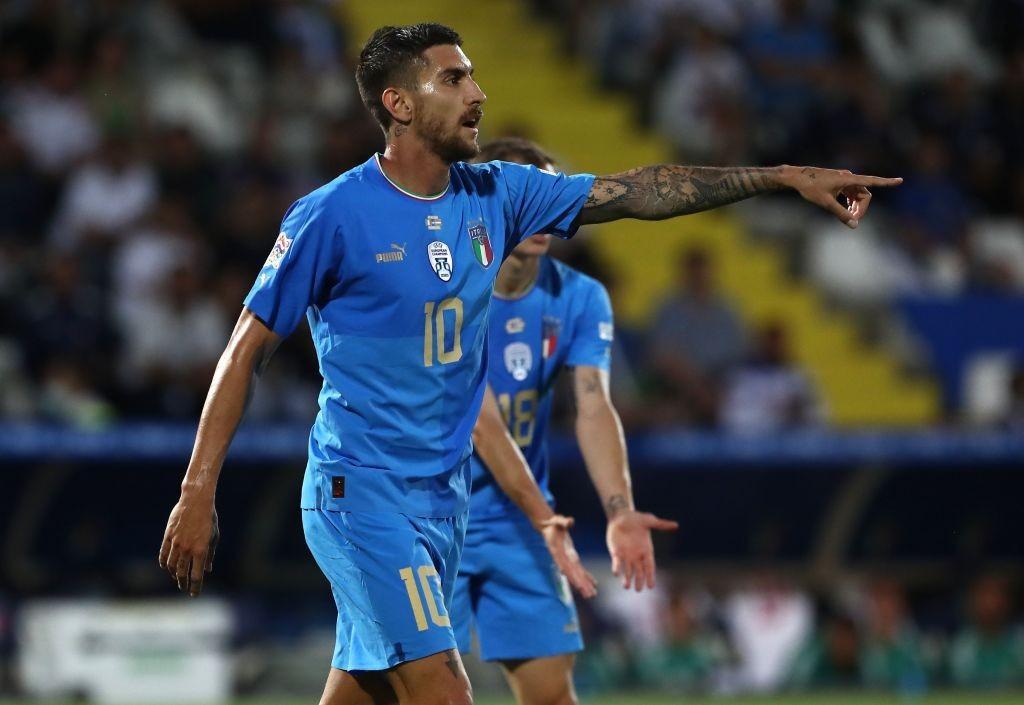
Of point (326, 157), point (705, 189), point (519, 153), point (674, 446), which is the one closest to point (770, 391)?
point (674, 446)

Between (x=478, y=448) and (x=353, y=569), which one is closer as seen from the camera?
(x=353, y=569)

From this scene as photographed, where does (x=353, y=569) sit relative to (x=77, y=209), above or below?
below

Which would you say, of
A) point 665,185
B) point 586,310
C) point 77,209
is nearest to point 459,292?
point 665,185

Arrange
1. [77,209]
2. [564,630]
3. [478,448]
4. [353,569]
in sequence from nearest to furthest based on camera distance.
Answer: [353,569] < [478,448] < [564,630] < [77,209]

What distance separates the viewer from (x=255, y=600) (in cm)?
1210

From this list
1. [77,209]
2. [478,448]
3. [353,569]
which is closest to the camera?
[353,569]

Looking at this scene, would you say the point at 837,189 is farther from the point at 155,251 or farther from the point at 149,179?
the point at 149,179

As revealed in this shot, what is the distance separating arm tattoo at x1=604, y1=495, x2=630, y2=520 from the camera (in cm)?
614

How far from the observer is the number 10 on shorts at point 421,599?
16.6 ft

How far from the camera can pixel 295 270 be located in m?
5.03

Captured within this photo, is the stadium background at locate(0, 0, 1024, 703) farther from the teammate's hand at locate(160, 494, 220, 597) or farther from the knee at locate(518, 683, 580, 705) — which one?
the teammate's hand at locate(160, 494, 220, 597)

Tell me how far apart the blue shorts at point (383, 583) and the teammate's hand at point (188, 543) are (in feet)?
1.62

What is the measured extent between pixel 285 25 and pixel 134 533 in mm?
4931

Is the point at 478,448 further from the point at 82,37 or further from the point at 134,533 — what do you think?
the point at 82,37
